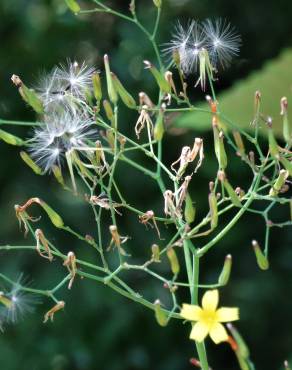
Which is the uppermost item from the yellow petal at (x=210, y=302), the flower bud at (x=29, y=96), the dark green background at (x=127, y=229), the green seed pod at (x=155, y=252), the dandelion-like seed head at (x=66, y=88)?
the dark green background at (x=127, y=229)

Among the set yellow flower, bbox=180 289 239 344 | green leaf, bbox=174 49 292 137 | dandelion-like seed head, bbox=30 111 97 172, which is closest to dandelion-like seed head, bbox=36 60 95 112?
dandelion-like seed head, bbox=30 111 97 172

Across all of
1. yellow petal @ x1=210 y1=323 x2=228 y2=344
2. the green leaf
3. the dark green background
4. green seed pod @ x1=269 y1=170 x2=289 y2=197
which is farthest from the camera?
the dark green background

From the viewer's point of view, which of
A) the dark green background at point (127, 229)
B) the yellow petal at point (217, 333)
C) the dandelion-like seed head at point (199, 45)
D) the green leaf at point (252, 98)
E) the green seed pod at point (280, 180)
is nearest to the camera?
the yellow petal at point (217, 333)

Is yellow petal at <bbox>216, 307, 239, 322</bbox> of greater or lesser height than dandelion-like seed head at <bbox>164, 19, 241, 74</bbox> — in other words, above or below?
below

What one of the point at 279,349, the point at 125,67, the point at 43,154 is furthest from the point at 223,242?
the point at 43,154

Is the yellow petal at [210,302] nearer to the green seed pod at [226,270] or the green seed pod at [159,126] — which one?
the green seed pod at [226,270]

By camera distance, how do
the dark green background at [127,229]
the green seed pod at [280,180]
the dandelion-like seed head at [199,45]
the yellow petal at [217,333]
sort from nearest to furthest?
the yellow petal at [217,333]
the green seed pod at [280,180]
the dandelion-like seed head at [199,45]
the dark green background at [127,229]

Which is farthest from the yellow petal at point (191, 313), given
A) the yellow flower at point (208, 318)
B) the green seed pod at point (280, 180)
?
the green seed pod at point (280, 180)

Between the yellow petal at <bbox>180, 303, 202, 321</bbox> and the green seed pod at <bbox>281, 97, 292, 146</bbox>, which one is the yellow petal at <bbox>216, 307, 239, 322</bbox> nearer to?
the yellow petal at <bbox>180, 303, 202, 321</bbox>
